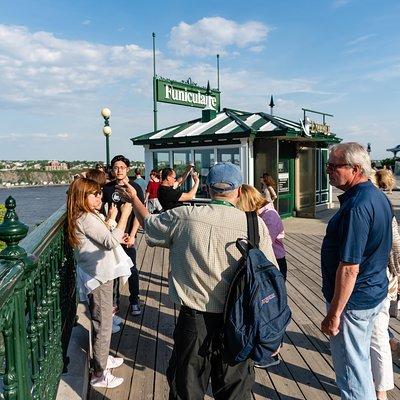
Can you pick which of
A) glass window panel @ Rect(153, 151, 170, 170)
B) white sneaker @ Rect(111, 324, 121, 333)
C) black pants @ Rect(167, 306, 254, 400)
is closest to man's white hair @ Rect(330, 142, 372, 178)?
black pants @ Rect(167, 306, 254, 400)

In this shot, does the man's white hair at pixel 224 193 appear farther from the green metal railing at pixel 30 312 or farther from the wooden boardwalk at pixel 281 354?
the wooden boardwalk at pixel 281 354

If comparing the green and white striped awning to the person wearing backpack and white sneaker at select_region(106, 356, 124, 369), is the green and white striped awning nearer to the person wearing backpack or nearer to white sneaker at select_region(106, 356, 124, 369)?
white sneaker at select_region(106, 356, 124, 369)

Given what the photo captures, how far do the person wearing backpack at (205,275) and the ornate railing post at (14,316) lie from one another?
33.6 inches

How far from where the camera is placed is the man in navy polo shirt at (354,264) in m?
2.15

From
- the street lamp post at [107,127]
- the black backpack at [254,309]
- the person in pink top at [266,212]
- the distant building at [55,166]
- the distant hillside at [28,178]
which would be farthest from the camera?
the distant hillside at [28,178]

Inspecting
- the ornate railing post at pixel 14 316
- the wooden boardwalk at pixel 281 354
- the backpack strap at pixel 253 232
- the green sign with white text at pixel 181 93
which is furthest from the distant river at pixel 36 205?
the green sign with white text at pixel 181 93

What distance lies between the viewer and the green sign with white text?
43.3ft

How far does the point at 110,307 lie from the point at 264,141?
9299mm

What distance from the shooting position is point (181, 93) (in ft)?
45.3

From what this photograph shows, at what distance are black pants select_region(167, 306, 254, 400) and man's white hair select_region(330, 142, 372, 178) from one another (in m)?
1.19

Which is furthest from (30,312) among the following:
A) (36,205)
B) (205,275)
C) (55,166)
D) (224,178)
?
(55,166)

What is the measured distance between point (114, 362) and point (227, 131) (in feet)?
29.6

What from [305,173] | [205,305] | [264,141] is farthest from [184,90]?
[205,305]

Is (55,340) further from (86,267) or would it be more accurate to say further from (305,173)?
(305,173)
